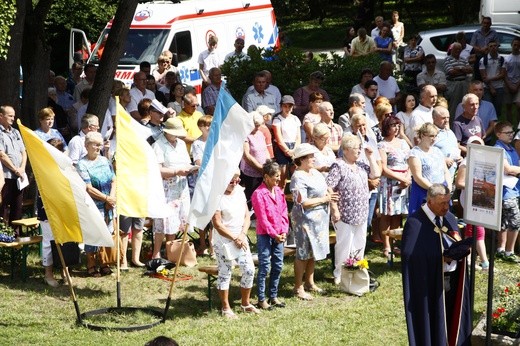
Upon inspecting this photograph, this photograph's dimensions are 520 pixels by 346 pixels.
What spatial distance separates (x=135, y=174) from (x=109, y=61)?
16.3 ft

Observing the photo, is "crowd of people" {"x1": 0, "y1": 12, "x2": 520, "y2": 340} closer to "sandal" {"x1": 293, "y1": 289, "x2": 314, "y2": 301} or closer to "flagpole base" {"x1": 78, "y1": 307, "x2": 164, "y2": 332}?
"sandal" {"x1": 293, "y1": 289, "x2": 314, "y2": 301}

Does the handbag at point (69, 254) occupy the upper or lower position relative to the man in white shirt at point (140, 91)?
lower

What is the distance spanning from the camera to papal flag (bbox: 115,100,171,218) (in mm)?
11672

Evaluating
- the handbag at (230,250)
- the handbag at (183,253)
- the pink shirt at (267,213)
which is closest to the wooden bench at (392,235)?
the pink shirt at (267,213)

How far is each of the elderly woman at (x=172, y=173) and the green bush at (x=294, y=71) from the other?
17.0ft

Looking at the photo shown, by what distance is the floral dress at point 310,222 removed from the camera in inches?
491

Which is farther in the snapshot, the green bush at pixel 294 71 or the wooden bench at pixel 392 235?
the green bush at pixel 294 71

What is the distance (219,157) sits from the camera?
11320mm

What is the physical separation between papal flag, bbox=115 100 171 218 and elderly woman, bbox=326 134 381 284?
2.26 m

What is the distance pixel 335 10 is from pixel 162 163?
31137mm

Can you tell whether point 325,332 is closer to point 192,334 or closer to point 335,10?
point 192,334

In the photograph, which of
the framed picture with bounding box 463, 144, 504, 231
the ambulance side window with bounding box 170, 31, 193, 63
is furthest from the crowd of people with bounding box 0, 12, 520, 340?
the ambulance side window with bounding box 170, 31, 193, 63

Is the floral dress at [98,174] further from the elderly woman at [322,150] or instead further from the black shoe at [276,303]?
the elderly woman at [322,150]

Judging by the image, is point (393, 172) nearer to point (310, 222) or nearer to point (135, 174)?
point (310, 222)
